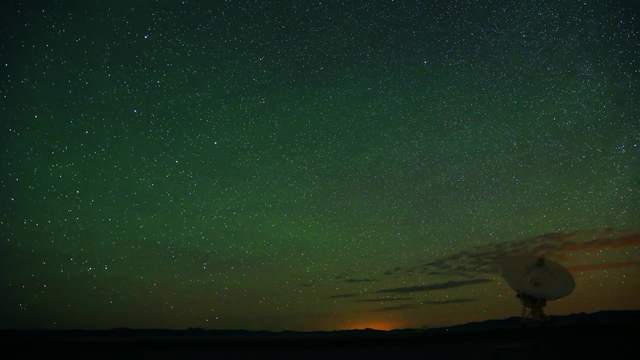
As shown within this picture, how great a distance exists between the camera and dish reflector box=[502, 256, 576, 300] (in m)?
11.2

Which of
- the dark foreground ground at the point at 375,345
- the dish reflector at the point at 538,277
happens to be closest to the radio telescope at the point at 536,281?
the dish reflector at the point at 538,277

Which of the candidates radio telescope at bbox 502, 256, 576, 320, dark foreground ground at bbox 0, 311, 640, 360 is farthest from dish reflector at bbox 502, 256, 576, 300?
dark foreground ground at bbox 0, 311, 640, 360

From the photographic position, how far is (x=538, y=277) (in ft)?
37.4

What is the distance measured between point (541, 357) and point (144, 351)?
6.48 meters

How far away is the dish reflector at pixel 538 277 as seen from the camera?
1116 cm

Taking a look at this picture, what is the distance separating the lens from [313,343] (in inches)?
330

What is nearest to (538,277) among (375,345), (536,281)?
(536,281)

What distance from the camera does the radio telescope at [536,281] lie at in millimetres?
11141

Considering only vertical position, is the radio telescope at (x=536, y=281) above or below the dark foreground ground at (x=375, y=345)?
above

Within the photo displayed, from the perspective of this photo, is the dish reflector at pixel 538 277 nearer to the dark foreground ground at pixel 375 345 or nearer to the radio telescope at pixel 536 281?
the radio telescope at pixel 536 281

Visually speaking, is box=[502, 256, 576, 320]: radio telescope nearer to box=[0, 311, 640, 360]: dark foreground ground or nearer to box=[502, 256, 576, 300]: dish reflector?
box=[502, 256, 576, 300]: dish reflector

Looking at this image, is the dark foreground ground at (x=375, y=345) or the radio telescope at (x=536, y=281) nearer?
the dark foreground ground at (x=375, y=345)

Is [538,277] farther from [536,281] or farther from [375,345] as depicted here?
[375,345]

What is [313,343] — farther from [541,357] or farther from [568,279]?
[568,279]
